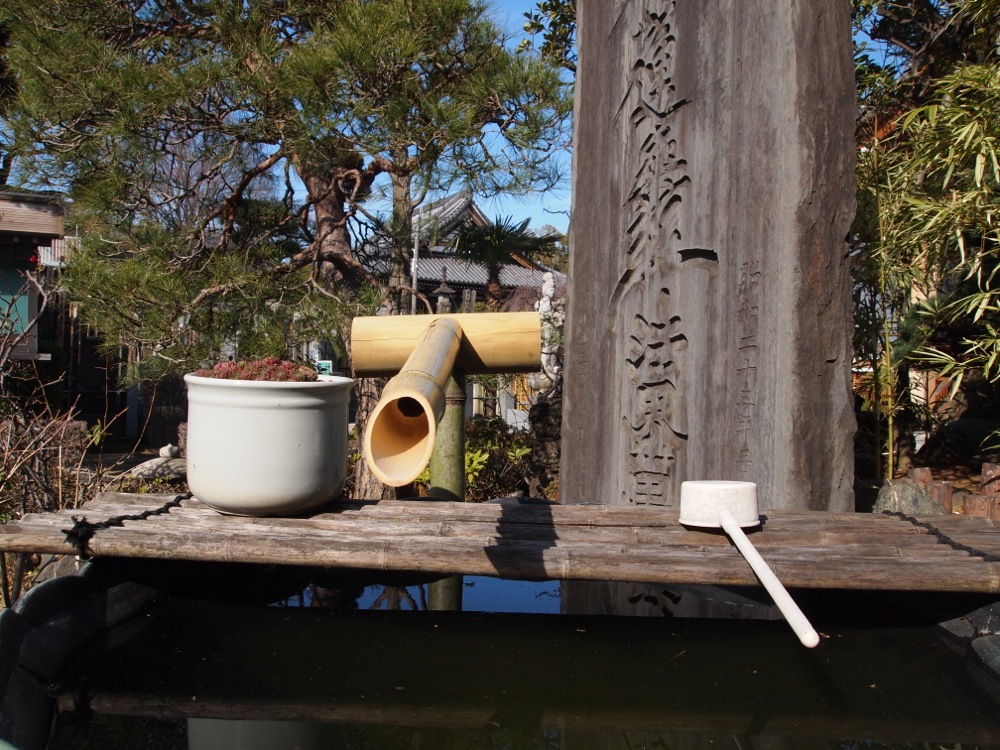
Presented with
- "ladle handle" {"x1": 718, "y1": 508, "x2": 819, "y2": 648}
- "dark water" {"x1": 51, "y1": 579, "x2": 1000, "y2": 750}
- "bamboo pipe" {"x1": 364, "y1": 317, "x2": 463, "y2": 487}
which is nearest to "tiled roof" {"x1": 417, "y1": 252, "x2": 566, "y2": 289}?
"dark water" {"x1": 51, "y1": 579, "x2": 1000, "y2": 750}

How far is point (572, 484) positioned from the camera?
387cm

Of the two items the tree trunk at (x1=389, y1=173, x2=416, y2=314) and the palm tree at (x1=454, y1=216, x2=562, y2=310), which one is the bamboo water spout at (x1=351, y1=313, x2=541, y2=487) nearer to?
the tree trunk at (x1=389, y1=173, x2=416, y2=314)

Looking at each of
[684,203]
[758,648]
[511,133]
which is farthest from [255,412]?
[511,133]

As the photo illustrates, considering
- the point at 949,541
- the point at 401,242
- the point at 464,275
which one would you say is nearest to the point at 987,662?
the point at 949,541

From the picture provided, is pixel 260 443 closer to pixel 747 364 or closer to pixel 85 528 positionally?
pixel 85 528

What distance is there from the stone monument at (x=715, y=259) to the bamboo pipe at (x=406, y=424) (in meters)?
1.35

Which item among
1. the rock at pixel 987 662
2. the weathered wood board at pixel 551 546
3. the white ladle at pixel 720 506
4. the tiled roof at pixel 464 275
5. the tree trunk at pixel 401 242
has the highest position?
the tiled roof at pixel 464 275

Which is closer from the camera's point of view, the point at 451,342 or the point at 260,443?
the point at 260,443

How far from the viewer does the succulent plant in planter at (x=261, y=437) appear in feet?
6.24

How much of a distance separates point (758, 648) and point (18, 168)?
458cm

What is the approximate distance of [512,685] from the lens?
2035mm

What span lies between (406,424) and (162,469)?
638 cm

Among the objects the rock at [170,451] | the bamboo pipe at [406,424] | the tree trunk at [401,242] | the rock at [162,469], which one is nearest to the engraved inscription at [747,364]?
the bamboo pipe at [406,424]

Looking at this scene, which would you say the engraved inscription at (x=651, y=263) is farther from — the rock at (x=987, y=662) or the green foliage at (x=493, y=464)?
the green foliage at (x=493, y=464)
